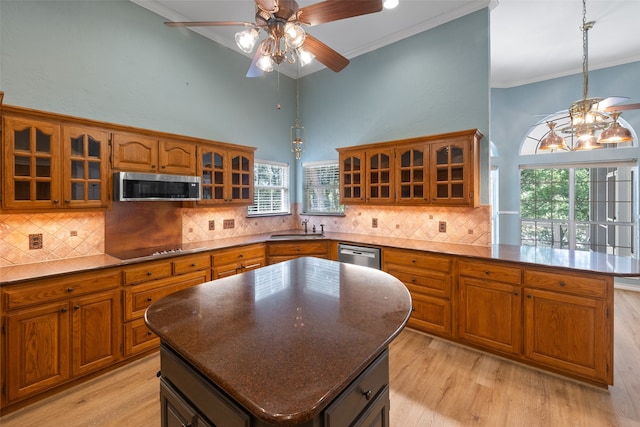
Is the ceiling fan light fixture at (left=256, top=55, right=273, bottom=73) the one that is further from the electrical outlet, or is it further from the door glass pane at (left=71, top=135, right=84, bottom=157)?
the electrical outlet

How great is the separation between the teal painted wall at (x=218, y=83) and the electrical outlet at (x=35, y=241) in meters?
1.15

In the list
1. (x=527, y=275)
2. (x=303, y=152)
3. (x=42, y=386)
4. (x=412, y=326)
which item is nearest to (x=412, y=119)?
(x=303, y=152)

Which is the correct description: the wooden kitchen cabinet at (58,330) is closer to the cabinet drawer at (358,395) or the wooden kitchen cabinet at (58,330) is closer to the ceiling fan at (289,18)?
the ceiling fan at (289,18)

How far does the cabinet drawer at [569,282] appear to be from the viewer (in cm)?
213

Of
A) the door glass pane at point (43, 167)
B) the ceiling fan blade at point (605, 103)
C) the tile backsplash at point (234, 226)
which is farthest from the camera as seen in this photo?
the ceiling fan blade at point (605, 103)

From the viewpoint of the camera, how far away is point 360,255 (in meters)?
3.52

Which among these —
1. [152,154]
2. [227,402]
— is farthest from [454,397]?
[152,154]

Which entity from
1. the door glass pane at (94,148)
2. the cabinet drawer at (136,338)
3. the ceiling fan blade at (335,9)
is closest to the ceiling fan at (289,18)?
the ceiling fan blade at (335,9)

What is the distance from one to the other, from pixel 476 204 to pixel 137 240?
380 cm

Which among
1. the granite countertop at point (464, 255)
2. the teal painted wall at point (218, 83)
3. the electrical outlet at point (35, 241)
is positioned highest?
the teal painted wall at point (218, 83)

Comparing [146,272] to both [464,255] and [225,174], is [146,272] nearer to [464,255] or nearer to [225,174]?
[225,174]

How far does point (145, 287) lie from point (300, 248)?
1.86m

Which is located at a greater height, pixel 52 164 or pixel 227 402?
pixel 52 164

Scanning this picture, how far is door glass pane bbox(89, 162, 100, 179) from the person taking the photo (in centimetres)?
258
